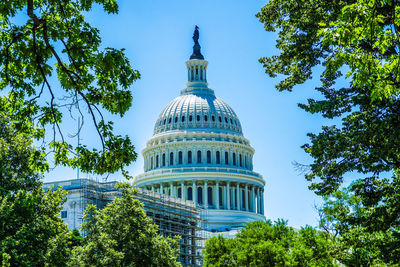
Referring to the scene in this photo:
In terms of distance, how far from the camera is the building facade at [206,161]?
126m

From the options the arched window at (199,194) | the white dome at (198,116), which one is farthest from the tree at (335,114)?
the white dome at (198,116)

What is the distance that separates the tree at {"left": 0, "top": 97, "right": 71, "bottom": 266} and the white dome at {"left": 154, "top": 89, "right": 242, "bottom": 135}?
321 feet

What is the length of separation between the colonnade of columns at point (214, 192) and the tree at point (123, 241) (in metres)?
87.4

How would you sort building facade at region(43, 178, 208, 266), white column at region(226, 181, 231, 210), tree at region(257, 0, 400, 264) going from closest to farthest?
tree at region(257, 0, 400, 264)
building facade at region(43, 178, 208, 266)
white column at region(226, 181, 231, 210)

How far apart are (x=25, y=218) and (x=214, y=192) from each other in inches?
3807

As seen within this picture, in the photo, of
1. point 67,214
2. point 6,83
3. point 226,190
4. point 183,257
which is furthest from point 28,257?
point 226,190

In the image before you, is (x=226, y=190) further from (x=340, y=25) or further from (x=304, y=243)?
(x=340, y=25)

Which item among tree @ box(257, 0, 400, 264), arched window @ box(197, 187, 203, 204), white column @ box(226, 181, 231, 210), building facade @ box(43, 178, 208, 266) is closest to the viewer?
tree @ box(257, 0, 400, 264)

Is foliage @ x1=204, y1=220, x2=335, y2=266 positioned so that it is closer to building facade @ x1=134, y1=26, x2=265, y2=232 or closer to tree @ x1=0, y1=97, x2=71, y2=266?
tree @ x1=0, y1=97, x2=71, y2=266

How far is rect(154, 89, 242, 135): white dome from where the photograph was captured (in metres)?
136

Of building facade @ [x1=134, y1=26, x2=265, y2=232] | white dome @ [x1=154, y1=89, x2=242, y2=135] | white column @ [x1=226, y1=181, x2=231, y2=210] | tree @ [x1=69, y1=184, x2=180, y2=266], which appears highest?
white dome @ [x1=154, y1=89, x2=242, y2=135]

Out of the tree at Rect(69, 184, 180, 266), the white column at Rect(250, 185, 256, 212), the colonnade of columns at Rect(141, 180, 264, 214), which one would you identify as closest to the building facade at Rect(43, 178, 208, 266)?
the colonnade of columns at Rect(141, 180, 264, 214)

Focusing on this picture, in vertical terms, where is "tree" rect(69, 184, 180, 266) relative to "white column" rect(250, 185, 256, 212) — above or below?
below

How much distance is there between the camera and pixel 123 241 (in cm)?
3666
